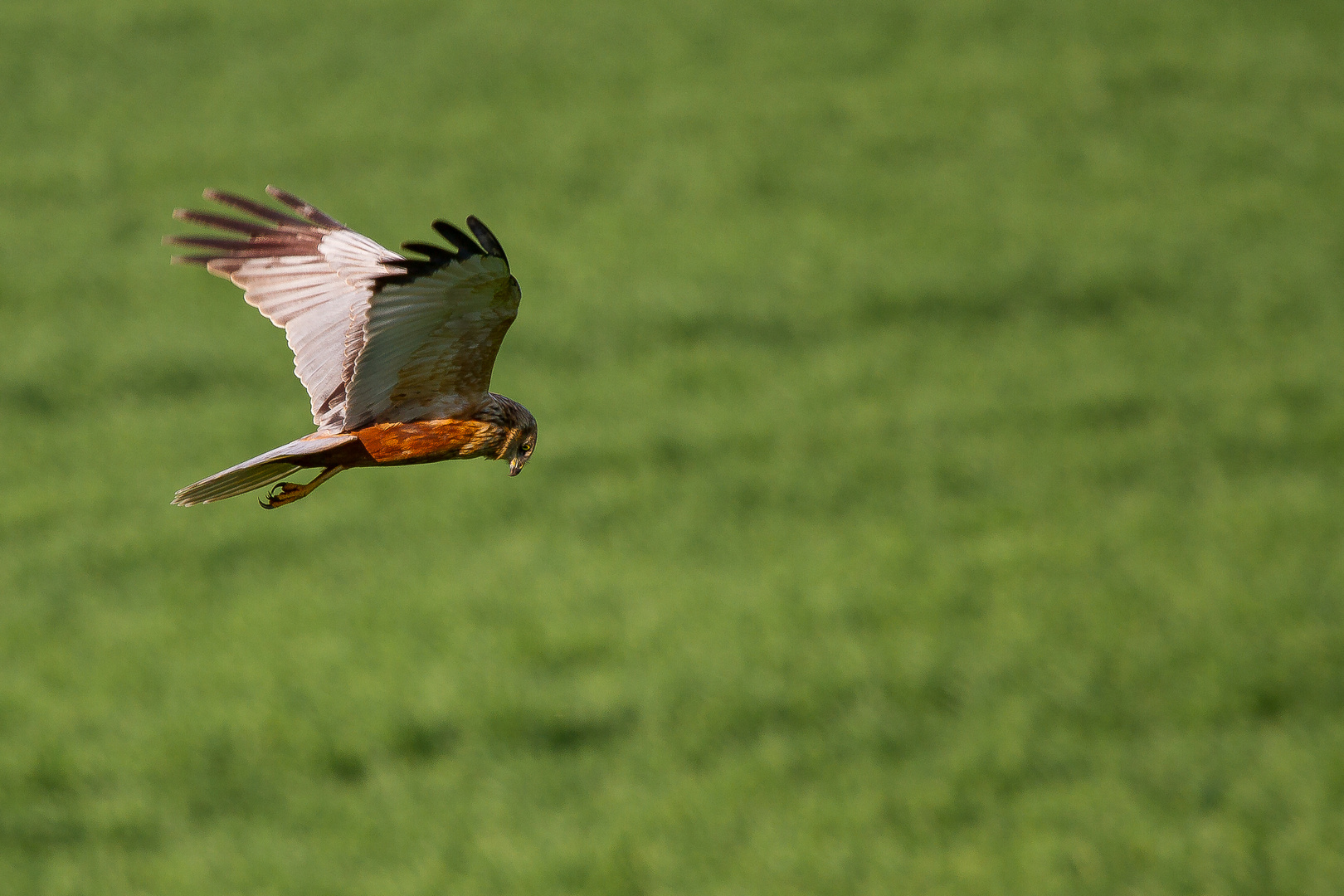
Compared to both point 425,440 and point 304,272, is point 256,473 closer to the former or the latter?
point 425,440

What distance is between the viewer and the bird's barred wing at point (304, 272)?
108 inches

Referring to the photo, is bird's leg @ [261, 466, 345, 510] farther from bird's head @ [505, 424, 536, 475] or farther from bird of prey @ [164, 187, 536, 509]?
bird's head @ [505, 424, 536, 475]

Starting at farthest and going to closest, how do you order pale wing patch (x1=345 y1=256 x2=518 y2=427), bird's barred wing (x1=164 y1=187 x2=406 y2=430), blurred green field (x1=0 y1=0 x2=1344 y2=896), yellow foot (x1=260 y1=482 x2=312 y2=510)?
blurred green field (x1=0 y1=0 x2=1344 y2=896) → bird's barred wing (x1=164 y1=187 x2=406 y2=430) → pale wing patch (x1=345 y1=256 x2=518 y2=427) → yellow foot (x1=260 y1=482 x2=312 y2=510)

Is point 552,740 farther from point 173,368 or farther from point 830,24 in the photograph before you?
point 830,24

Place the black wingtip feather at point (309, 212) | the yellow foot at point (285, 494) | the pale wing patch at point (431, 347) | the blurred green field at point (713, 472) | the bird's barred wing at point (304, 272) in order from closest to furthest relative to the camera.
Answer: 1. the yellow foot at point (285, 494)
2. the pale wing patch at point (431, 347)
3. the bird's barred wing at point (304, 272)
4. the black wingtip feather at point (309, 212)
5. the blurred green field at point (713, 472)

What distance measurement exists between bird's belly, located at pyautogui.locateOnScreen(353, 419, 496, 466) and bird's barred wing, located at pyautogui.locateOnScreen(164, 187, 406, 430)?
1.42 ft

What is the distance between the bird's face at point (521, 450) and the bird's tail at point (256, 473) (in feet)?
0.84

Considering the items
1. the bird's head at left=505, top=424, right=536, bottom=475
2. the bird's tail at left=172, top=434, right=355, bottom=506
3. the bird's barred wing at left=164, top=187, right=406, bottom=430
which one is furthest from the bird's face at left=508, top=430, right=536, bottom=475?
the bird's barred wing at left=164, top=187, right=406, bottom=430

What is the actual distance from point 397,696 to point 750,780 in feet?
8.76

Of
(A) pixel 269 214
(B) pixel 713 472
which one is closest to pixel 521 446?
(A) pixel 269 214

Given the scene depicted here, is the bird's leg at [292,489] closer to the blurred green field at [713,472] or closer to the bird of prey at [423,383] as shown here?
the bird of prey at [423,383]

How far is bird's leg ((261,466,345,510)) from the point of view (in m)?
2.13

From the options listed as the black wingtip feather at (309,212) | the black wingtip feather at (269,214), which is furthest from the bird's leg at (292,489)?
the black wingtip feather at (269,214)

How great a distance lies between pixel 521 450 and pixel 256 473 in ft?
1.40
